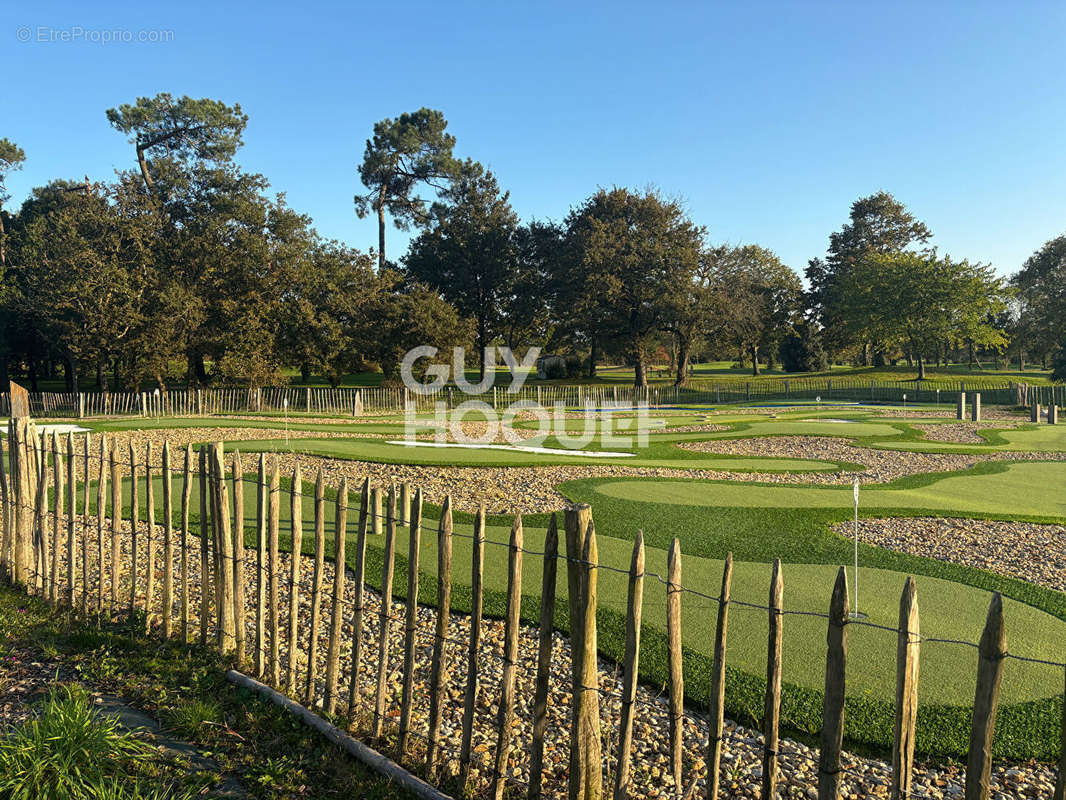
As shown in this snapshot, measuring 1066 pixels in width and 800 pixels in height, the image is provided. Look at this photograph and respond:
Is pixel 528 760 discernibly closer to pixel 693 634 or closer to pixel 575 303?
pixel 693 634

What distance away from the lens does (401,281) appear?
4341cm

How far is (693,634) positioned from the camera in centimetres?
509

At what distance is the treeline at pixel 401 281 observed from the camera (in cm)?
3319

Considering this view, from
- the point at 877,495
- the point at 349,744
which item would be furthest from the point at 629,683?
the point at 877,495

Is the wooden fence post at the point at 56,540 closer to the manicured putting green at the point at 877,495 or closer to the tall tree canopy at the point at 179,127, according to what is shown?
the manicured putting green at the point at 877,495

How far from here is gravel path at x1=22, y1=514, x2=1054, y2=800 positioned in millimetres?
3410

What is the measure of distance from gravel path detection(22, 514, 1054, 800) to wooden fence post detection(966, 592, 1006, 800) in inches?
50.9

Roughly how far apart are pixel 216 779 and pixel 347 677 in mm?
1317

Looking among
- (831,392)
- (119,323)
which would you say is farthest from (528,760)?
(831,392)

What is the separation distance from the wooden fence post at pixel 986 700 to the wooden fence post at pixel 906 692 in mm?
192

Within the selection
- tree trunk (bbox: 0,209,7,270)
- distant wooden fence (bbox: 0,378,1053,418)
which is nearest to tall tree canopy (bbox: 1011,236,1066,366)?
distant wooden fence (bbox: 0,378,1053,418)

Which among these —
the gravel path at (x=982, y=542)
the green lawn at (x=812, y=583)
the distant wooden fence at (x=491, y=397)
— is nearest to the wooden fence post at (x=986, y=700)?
the green lawn at (x=812, y=583)

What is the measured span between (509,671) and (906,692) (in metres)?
1.76

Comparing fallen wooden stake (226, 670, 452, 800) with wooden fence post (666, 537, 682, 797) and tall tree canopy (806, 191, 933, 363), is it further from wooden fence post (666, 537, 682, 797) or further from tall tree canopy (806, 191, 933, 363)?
tall tree canopy (806, 191, 933, 363)
